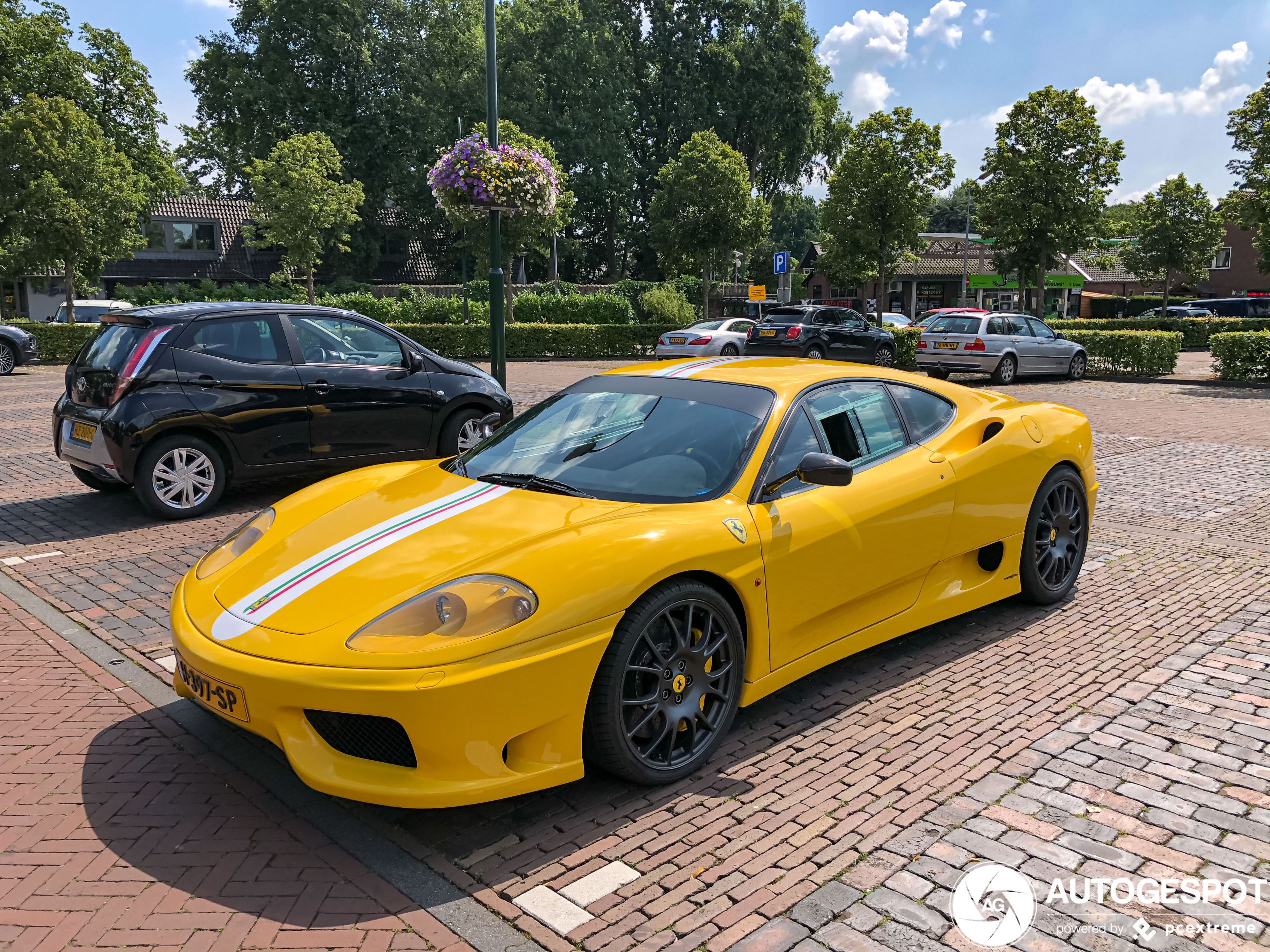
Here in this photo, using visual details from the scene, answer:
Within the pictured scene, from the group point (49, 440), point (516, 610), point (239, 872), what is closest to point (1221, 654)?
point (516, 610)

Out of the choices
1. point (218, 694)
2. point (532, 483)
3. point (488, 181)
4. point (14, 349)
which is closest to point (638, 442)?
point (532, 483)

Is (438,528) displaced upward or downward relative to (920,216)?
downward

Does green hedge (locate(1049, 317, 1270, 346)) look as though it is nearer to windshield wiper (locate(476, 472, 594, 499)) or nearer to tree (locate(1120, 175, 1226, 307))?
tree (locate(1120, 175, 1226, 307))

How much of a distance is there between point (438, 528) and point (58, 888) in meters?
1.57

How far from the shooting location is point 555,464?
3930mm

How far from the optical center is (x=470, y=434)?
351 inches

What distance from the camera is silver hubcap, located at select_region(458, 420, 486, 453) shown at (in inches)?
346

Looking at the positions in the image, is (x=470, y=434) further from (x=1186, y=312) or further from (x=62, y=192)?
(x=1186, y=312)

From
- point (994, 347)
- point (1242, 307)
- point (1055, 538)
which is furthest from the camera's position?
point (1242, 307)

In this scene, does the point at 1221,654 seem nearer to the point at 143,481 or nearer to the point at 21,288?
the point at 143,481

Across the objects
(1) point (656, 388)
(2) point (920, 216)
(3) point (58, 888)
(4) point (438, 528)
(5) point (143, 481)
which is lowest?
(3) point (58, 888)

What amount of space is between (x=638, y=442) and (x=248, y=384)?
476 cm

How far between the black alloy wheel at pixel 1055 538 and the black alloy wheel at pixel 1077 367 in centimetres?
1806

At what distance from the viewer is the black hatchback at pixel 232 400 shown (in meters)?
7.08
